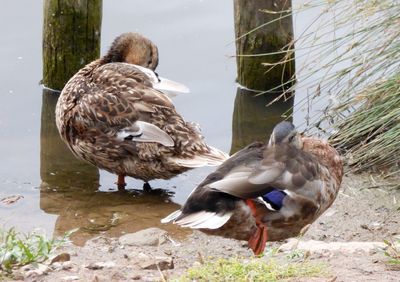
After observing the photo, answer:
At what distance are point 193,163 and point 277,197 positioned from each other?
2328 millimetres

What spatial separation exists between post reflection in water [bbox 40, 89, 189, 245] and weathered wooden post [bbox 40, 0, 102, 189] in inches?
3.8

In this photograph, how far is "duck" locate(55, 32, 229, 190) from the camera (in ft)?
28.6

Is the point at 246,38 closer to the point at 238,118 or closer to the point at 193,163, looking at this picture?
the point at 238,118

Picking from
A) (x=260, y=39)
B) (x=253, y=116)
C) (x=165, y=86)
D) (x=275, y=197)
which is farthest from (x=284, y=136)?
(x=260, y=39)

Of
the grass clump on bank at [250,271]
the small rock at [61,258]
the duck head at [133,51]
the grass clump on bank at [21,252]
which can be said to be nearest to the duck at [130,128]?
the duck head at [133,51]

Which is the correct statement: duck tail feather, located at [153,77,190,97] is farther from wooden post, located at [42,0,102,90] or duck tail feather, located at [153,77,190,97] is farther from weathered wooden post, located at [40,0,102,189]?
wooden post, located at [42,0,102,90]

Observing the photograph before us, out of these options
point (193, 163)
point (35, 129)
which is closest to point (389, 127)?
point (193, 163)

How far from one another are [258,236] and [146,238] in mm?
1196

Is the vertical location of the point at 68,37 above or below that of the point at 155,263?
above

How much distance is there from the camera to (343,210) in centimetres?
786

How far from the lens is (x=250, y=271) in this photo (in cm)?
486

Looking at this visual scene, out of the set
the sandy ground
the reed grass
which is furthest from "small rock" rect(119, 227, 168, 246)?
the reed grass

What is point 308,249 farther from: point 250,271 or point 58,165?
point 58,165

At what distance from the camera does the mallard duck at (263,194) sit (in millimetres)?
6305
